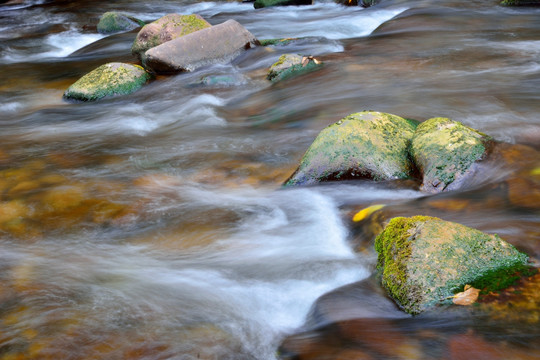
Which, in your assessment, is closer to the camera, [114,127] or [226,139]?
[226,139]

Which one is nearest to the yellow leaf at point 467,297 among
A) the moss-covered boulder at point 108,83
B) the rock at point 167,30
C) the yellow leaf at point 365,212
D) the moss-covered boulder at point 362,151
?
the yellow leaf at point 365,212

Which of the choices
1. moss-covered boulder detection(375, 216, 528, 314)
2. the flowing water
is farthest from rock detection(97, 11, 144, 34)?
moss-covered boulder detection(375, 216, 528, 314)

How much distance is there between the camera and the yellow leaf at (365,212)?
13.8 ft

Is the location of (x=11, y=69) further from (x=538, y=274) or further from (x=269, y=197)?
(x=538, y=274)

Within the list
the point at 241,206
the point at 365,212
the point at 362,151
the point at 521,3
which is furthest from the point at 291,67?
the point at 521,3

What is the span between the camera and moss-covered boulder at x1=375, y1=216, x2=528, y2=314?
2912 mm

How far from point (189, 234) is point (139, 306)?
106 centimetres

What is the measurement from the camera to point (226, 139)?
643cm

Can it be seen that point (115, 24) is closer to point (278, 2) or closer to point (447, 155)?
point (278, 2)

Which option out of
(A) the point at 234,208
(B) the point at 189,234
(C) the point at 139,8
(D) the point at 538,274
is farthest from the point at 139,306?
(C) the point at 139,8

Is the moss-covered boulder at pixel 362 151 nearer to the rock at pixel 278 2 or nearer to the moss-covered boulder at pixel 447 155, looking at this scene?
the moss-covered boulder at pixel 447 155

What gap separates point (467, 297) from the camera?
2.86 meters

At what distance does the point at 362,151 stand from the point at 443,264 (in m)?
1.96

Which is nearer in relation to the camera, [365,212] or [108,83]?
[365,212]
